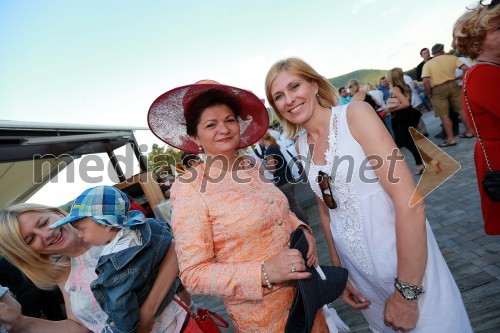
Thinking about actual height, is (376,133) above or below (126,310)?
above

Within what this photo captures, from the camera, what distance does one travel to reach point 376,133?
47.4 inches

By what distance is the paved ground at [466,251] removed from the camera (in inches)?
81.4

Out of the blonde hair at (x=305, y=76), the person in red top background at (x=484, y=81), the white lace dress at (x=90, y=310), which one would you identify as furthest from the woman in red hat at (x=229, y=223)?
the person in red top background at (x=484, y=81)

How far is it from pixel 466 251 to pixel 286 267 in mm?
2575

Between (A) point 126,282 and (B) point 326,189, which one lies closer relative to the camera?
(A) point 126,282

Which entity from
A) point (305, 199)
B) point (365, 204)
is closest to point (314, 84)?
point (365, 204)

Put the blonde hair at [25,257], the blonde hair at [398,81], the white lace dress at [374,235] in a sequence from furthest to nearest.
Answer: the blonde hair at [398,81]
the blonde hair at [25,257]
the white lace dress at [374,235]

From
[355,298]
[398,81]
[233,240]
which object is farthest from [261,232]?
[398,81]

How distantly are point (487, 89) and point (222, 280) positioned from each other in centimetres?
180

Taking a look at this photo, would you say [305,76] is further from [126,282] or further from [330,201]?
[126,282]

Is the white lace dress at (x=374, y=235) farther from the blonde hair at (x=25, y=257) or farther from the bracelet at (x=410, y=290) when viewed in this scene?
the blonde hair at (x=25, y=257)

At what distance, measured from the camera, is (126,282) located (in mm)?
1251

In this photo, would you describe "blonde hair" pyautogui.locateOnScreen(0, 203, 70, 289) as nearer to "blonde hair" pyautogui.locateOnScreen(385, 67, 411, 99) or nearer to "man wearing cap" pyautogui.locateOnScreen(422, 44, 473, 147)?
"blonde hair" pyautogui.locateOnScreen(385, 67, 411, 99)

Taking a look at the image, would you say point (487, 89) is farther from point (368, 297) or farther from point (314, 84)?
point (368, 297)
